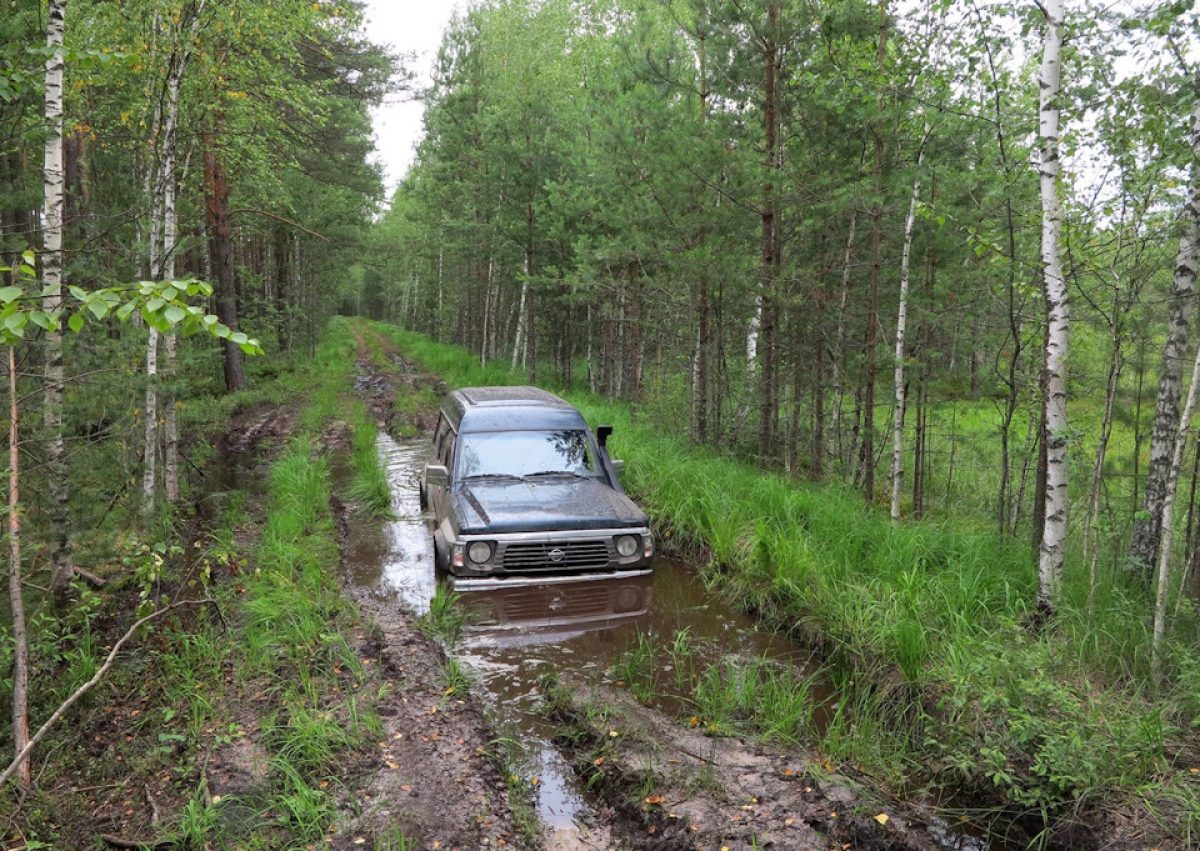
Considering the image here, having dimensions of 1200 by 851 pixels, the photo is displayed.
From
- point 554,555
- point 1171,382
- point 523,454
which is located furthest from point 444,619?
point 1171,382

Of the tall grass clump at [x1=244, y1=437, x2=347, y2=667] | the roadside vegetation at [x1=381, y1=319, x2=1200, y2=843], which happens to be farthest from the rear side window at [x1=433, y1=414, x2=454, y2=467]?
the roadside vegetation at [x1=381, y1=319, x2=1200, y2=843]

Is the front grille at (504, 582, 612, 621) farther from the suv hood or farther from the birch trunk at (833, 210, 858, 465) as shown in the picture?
the birch trunk at (833, 210, 858, 465)

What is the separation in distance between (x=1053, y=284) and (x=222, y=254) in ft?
56.8

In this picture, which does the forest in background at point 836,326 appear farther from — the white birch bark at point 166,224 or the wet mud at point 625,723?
the wet mud at point 625,723

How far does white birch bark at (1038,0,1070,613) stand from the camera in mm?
5258

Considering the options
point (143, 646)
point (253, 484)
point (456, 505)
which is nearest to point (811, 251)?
point (456, 505)

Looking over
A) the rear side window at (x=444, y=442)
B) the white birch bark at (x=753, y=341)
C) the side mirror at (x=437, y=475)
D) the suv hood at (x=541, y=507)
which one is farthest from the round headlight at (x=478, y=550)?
the white birch bark at (x=753, y=341)

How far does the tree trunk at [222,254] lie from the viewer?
15.6 m

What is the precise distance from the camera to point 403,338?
4497 centimetres

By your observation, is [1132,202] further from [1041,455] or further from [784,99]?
[784,99]

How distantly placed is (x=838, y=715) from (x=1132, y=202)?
495 centimetres

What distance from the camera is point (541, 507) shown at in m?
7.11

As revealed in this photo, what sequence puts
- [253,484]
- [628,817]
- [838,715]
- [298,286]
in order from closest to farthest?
[628,817] < [838,715] < [253,484] < [298,286]

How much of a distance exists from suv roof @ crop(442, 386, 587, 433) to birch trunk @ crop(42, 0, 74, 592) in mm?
3599
